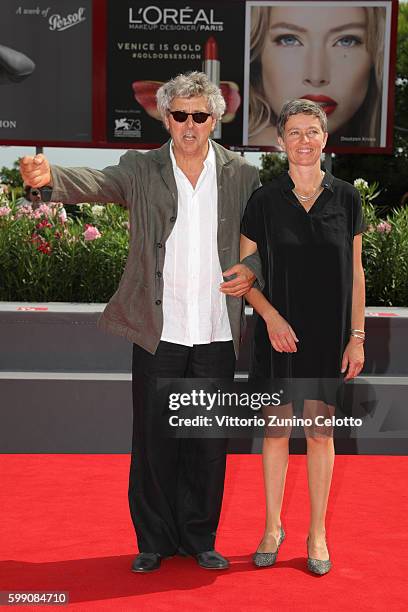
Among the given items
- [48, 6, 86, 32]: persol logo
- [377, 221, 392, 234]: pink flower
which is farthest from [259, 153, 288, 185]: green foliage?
[377, 221, 392, 234]: pink flower

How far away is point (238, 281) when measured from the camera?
3318mm

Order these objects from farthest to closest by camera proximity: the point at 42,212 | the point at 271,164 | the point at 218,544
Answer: the point at 271,164, the point at 42,212, the point at 218,544

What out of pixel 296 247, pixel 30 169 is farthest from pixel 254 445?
pixel 30 169

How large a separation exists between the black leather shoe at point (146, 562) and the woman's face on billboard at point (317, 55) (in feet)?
28.6

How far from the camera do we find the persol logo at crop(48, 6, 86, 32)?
11.5 meters

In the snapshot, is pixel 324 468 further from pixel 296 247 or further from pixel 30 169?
pixel 30 169

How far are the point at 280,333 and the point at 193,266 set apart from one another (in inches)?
15.6

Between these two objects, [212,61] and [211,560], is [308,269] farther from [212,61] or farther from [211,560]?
[212,61]

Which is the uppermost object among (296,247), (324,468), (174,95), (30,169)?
(174,95)

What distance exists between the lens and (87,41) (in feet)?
37.6

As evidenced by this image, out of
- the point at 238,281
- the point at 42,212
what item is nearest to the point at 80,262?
the point at 42,212

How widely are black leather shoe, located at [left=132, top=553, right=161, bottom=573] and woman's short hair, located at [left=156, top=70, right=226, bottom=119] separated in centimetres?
163

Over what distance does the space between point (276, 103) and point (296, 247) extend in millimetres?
8618

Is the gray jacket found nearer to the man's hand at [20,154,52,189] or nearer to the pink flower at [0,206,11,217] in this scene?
the man's hand at [20,154,52,189]
